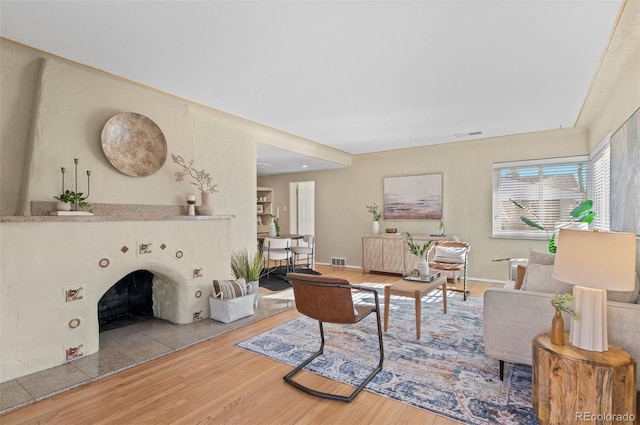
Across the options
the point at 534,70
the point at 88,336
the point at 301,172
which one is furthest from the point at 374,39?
→ the point at 301,172

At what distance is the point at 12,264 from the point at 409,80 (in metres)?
3.73

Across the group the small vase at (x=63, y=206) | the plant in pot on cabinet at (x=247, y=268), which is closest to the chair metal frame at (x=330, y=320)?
the plant in pot on cabinet at (x=247, y=268)

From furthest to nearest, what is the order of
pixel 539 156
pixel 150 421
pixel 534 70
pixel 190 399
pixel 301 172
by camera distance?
pixel 301 172, pixel 539 156, pixel 534 70, pixel 190 399, pixel 150 421

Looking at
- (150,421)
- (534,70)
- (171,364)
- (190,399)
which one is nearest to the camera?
(150,421)

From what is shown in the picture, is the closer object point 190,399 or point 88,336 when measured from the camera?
point 190,399

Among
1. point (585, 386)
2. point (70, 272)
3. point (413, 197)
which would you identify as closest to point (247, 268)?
point (70, 272)

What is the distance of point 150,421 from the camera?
6.39ft

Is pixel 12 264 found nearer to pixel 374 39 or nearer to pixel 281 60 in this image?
pixel 281 60

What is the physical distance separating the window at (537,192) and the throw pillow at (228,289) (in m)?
4.50

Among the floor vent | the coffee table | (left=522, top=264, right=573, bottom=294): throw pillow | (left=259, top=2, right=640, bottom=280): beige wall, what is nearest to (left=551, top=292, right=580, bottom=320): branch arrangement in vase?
(left=522, top=264, right=573, bottom=294): throw pillow

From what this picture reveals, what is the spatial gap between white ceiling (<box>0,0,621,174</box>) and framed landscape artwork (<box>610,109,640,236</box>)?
0.69 meters

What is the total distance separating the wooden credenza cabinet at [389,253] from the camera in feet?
19.8

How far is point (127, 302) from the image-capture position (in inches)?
146

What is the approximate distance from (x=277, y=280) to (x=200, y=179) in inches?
110
